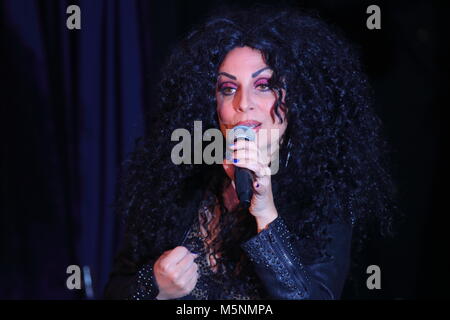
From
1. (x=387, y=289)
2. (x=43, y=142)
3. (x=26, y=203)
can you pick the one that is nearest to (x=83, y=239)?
(x=26, y=203)

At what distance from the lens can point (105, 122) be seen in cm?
184

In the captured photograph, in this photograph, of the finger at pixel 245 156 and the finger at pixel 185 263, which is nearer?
the finger at pixel 245 156

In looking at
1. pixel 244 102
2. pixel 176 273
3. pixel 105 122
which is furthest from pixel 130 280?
pixel 105 122

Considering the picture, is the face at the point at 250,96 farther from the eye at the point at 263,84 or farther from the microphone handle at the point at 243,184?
the microphone handle at the point at 243,184

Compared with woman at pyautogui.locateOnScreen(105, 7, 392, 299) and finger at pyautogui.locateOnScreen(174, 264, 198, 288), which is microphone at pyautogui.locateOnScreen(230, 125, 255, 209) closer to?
woman at pyautogui.locateOnScreen(105, 7, 392, 299)

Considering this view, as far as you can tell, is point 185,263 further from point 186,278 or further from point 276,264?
point 276,264

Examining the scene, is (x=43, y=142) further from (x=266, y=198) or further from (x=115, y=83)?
(x=266, y=198)

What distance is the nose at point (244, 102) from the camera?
1.16m

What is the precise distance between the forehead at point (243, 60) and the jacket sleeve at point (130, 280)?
497 millimetres

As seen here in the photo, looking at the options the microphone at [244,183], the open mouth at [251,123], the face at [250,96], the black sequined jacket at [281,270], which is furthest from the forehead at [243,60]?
the black sequined jacket at [281,270]

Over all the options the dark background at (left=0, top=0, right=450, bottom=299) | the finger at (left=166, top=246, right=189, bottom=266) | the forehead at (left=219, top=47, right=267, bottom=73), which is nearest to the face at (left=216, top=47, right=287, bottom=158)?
the forehead at (left=219, top=47, right=267, bottom=73)

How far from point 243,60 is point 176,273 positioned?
50 centimetres

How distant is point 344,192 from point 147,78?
35.6 inches

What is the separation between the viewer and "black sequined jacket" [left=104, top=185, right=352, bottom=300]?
106 centimetres
